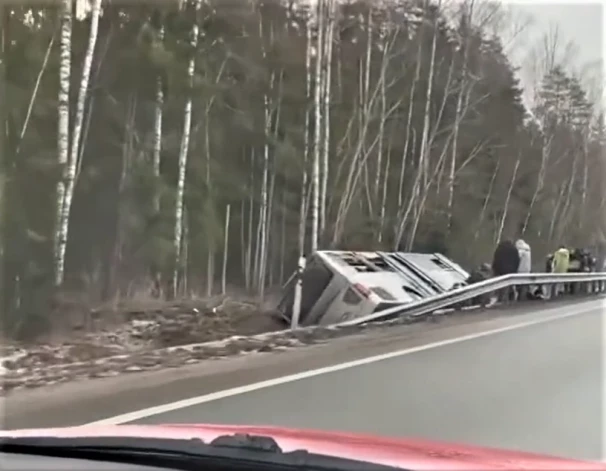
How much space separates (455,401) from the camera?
4.59 meters

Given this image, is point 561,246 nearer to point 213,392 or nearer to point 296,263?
point 296,263

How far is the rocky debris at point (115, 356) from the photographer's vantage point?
4379 millimetres

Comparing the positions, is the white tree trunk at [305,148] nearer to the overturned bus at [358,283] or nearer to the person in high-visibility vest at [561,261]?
the overturned bus at [358,283]

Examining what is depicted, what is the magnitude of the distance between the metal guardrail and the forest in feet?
0.83

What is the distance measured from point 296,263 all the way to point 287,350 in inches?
28.5

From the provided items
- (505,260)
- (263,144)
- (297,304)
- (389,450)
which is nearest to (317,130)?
(263,144)

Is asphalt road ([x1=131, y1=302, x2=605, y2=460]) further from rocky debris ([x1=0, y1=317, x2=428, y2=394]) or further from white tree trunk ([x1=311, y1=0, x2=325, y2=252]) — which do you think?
white tree trunk ([x1=311, y1=0, x2=325, y2=252])

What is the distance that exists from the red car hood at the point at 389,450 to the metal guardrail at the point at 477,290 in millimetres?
4452

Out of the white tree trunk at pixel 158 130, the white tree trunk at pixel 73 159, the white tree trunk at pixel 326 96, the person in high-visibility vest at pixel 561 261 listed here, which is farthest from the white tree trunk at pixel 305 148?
the person in high-visibility vest at pixel 561 261

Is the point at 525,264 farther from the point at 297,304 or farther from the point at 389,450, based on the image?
the point at 389,450

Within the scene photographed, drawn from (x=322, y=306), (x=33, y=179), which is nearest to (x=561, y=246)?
(x=322, y=306)

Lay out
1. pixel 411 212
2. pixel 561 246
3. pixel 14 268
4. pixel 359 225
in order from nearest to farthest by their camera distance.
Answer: pixel 14 268, pixel 359 225, pixel 411 212, pixel 561 246

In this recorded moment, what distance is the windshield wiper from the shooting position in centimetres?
132

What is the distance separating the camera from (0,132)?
4.59 m
